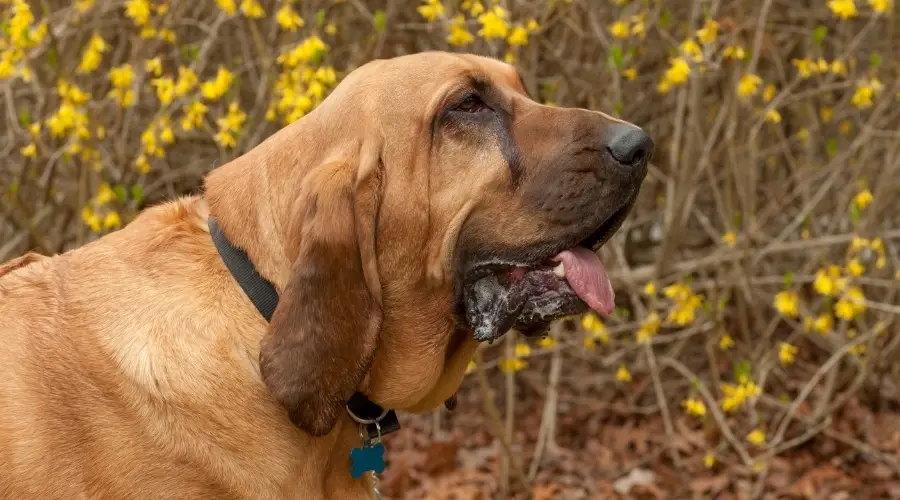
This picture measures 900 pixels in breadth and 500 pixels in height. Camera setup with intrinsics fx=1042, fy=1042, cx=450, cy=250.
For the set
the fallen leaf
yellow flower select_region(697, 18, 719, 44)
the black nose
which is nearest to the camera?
the black nose

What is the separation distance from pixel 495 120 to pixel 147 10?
8.08ft

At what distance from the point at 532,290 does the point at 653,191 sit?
4.36m

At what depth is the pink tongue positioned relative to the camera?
312cm

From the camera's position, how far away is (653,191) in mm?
7297

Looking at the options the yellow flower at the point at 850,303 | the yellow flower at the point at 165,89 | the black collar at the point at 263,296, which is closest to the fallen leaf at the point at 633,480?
the yellow flower at the point at 850,303

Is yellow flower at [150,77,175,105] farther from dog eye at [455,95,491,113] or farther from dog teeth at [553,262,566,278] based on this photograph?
dog teeth at [553,262,566,278]

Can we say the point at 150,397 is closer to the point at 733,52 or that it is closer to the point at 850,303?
the point at 850,303

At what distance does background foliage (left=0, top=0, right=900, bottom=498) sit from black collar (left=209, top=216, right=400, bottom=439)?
84.4 inches

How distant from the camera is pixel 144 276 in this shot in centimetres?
301

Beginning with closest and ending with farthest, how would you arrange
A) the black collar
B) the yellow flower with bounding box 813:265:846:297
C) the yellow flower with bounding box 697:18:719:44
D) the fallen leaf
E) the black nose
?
the black collar, the black nose, the yellow flower with bounding box 813:265:846:297, the yellow flower with bounding box 697:18:719:44, the fallen leaf

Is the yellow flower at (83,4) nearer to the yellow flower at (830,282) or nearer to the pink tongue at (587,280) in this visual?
the pink tongue at (587,280)

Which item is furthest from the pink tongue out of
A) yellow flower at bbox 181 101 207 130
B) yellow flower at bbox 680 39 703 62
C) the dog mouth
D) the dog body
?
yellow flower at bbox 181 101 207 130

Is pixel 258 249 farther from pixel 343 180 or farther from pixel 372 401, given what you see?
pixel 372 401

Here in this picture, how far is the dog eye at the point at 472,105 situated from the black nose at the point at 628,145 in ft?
1.32
